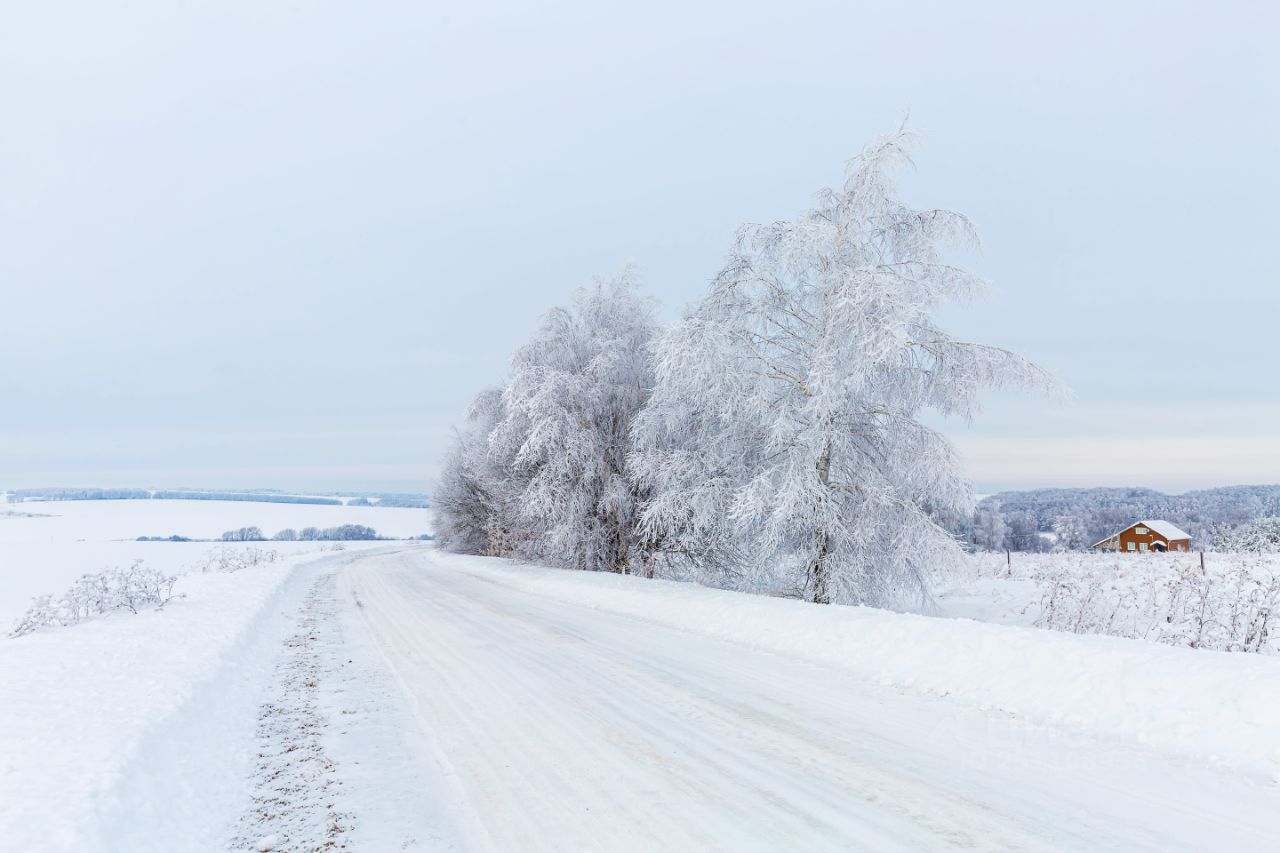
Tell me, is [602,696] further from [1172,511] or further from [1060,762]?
[1172,511]

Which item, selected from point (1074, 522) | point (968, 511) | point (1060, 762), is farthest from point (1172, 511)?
point (1060, 762)

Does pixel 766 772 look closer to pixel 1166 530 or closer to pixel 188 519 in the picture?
pixel 1166 530

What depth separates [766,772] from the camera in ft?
17.3

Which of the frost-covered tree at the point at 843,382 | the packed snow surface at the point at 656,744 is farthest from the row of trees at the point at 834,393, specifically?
the packed snow surface at the point at 656,744

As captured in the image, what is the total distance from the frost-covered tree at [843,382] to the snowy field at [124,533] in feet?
58.0

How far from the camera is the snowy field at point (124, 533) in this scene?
104 feet

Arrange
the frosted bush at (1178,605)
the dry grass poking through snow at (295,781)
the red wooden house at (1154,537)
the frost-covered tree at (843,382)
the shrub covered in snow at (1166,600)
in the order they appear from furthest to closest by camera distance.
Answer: the red wooden house at (1154,537)
the frost-covered tree at (843,382)
the shrub covered in snow at (1166,600)
the frosted bush at (1178,605)
the dry grass poking through snow at (295,781)

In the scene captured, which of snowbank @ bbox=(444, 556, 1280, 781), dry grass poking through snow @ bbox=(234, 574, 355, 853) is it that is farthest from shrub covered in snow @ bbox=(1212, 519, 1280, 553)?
dry grass poking through snow @ bbox=(234, 574, 355, 853)

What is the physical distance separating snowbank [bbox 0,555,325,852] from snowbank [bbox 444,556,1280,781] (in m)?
6.93

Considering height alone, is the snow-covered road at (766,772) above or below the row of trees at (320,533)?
above

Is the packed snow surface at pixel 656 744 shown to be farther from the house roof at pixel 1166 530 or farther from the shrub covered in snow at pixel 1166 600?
the house roof at pixel 1166 530

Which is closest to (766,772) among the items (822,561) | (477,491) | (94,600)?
(822,561)

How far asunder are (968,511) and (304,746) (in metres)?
12.3

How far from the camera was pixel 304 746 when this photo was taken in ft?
21.0
